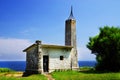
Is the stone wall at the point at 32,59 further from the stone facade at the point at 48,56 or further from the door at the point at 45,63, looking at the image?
the door at the point at 45,63

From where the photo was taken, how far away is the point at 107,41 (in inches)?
1484

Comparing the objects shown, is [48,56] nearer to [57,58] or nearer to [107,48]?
[57,58]

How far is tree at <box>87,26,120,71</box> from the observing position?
37.4 metres

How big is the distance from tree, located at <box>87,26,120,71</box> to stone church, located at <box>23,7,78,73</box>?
3785mm

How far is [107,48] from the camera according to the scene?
38031 mm

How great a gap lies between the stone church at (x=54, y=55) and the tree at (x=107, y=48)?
3.78 meters

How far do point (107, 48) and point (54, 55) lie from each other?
8.77 metres

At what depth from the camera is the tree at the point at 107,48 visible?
37.4 m

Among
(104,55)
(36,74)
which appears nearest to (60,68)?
(36,74)

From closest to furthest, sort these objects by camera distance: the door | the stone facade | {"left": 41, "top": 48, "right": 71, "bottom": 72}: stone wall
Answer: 1. the stone facade
2. the door
3. {"left": 41, "top": 48, "right": 71, "bottom": 72}: stone wall

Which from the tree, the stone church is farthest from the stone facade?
the tree

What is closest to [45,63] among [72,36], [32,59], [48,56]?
[48,56]

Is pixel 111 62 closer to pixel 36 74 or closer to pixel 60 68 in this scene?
pixel 60 68

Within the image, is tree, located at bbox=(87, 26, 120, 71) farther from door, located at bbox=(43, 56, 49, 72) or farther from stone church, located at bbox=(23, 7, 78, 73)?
door, located at bbox=(43, 56, 49, 72)
